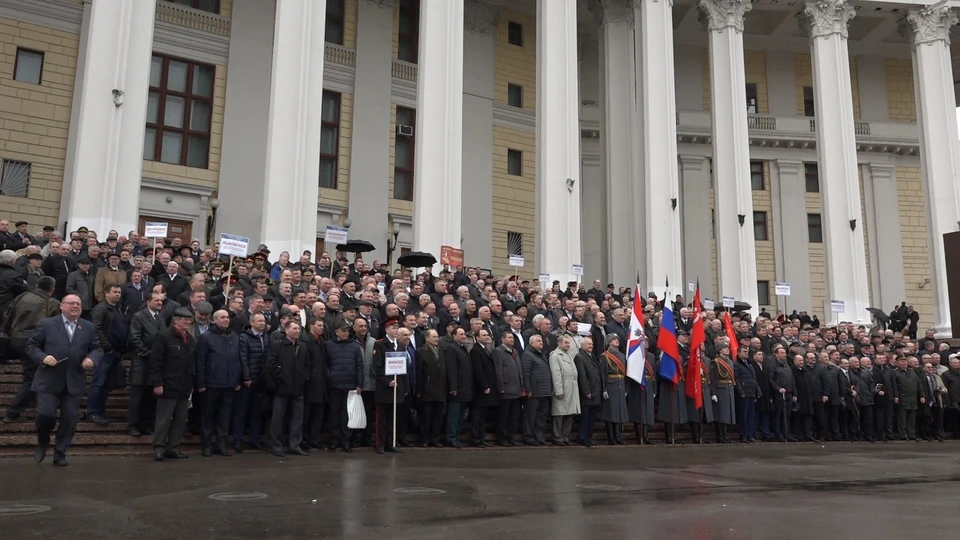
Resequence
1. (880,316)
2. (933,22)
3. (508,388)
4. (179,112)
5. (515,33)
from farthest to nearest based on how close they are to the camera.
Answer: (515,33) < (933,22) < (880,316) < (179,112) < (508,388)

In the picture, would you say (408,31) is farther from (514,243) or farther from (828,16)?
(828,16)

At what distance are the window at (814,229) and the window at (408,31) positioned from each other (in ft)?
60.5

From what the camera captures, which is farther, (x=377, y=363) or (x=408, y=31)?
(x=408, y=31)

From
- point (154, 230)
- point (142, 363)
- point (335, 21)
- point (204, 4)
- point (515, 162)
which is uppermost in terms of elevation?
point (335, 21)

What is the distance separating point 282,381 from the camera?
999 cm

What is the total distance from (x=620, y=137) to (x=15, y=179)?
18.3m

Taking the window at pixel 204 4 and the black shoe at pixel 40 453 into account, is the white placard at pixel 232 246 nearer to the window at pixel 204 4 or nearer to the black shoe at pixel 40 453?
the black shoe at pixel 40 453

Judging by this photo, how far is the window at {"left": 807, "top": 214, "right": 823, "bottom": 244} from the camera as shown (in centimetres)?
3319

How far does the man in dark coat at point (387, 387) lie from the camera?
10.8 m

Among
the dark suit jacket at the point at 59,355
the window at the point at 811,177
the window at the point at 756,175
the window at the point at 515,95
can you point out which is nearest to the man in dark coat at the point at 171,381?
the dark suit jacket at the point at 59,355

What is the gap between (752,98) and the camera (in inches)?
1334

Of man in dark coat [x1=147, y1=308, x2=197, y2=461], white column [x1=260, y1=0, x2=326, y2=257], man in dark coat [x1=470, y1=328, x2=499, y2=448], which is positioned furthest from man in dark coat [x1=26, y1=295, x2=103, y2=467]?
white column [x1=260, y1=0, x2=326, y2=257]

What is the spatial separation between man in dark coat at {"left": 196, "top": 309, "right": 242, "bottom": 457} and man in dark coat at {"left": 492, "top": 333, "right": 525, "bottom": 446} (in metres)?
4.07

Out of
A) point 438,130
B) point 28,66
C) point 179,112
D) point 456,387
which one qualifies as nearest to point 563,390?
point 456,387
